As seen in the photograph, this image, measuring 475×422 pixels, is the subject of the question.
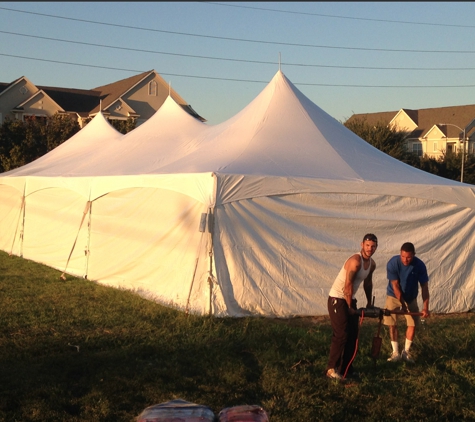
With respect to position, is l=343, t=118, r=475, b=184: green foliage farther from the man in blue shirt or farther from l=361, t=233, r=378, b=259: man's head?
l=361, t=233, r=378, b=259: man's head

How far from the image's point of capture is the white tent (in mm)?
9055

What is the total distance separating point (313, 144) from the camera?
35.2ft

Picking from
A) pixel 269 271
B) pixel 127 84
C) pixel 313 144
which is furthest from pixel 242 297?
pixel 127 84

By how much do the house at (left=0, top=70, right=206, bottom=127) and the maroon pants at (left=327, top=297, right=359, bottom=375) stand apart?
119 ft

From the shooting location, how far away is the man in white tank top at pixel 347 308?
6.10 m

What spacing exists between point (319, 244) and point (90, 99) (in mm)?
38685

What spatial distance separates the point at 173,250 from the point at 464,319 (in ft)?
14.7

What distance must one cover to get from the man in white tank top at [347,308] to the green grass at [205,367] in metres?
0.20

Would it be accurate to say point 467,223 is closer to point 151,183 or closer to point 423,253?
point 423,253

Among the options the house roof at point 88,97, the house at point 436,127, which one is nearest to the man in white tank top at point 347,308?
the house roof at point 88,97

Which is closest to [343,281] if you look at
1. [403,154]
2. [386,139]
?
[386,139]

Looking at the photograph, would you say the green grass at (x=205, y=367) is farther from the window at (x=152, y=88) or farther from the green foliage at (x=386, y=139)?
the window at (x=152, y=88)

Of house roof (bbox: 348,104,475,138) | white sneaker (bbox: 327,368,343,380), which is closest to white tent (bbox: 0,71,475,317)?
white sneaker (bbox: 327,368,343,380)

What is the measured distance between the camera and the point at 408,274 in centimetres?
718
